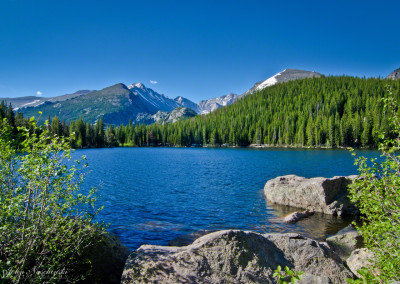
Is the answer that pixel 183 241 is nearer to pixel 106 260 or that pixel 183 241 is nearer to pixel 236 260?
pixel 106 260

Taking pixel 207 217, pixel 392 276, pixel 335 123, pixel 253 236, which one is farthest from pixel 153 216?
pixel 335 123

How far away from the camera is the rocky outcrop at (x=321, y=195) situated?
21.8 meters

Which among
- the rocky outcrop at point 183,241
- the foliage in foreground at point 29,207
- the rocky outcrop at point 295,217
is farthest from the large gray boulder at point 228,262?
the rocky outcrop at point 295,217

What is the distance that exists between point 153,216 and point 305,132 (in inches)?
5754

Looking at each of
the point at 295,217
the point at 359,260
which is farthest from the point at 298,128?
the point at 359,260

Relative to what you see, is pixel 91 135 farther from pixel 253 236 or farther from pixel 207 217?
pixel 253 236

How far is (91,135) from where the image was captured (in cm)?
16138

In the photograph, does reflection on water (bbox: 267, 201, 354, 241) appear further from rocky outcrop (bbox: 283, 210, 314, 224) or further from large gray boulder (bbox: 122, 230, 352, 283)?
large gray boulder (bbox: 122, 230, 352, 283)

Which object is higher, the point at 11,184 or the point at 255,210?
the point at 11,184

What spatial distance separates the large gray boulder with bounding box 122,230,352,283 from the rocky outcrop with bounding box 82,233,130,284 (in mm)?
2616

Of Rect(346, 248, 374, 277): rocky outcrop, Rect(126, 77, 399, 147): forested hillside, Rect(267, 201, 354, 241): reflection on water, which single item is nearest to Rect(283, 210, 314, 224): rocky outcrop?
Rect(267, 201, 354, 241): reflection on water

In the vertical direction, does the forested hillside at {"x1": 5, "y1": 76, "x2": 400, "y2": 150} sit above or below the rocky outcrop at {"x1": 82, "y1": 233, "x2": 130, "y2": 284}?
above

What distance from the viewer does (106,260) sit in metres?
10.1

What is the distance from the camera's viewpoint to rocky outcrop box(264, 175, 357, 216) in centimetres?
2177
